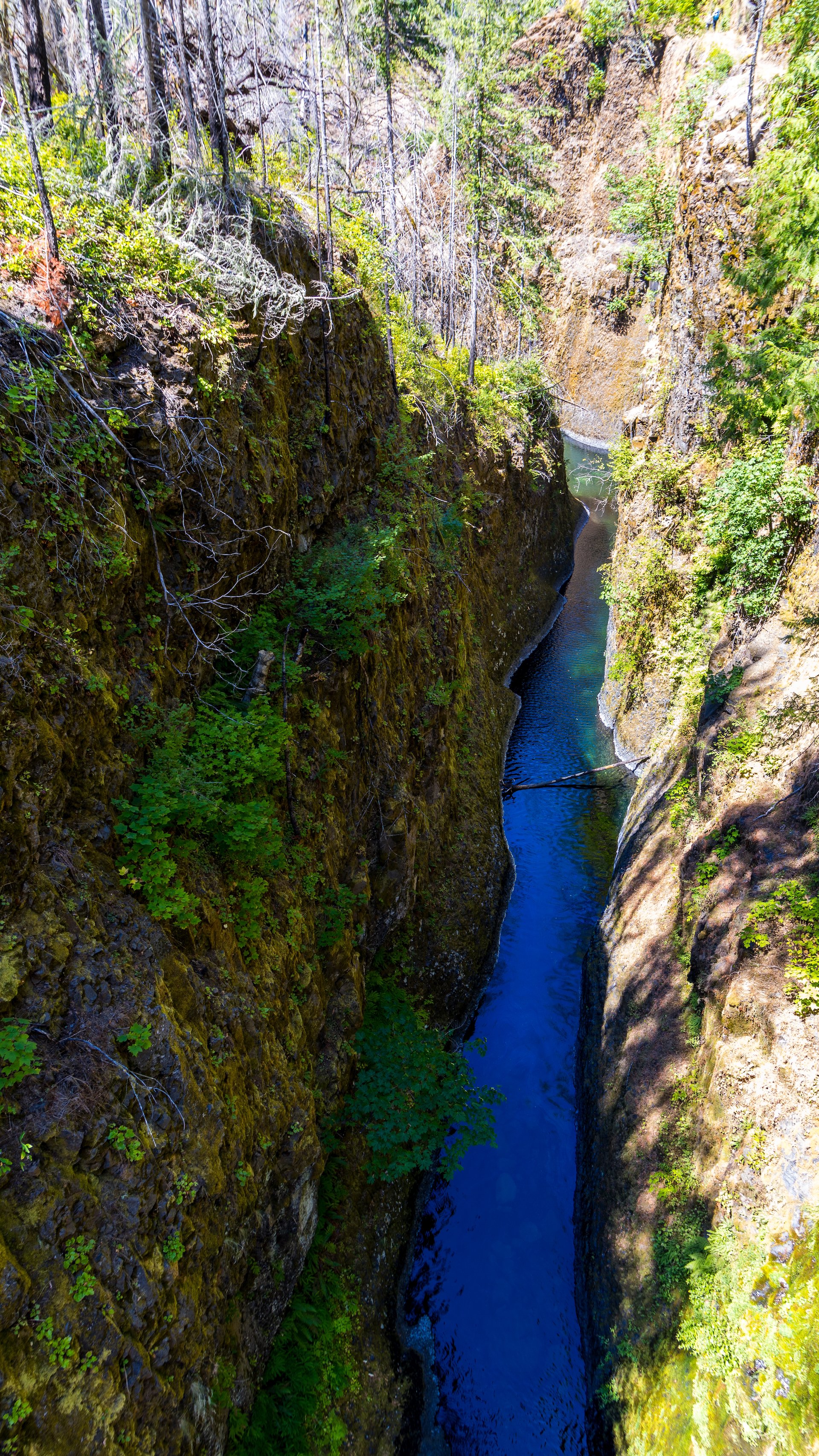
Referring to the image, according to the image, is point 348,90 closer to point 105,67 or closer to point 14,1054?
point 105,67

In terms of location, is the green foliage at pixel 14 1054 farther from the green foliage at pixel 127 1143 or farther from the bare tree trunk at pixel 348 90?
the bare tree trunk at pixel 348 90

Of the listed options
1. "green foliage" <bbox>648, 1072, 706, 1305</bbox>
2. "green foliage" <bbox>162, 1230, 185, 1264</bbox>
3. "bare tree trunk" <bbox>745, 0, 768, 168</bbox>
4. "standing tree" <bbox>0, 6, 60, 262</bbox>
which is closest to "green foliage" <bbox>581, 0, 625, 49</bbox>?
"bare tree trunk" <bbox>745, 0, 768, 168</bbox>

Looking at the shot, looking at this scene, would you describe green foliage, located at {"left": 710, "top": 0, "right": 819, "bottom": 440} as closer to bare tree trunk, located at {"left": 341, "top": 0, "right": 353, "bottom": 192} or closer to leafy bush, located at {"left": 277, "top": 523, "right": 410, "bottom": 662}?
leafy bush, located at {"left": 277, "top": 523, "right": 410, "bottom": 662}

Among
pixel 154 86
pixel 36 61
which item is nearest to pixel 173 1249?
pixel 36 61

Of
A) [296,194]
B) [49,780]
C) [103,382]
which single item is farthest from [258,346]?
[49,780]

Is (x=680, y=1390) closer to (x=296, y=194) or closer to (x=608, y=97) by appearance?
(x=296, y=194)

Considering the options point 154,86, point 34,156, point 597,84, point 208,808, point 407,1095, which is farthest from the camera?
point 597,84
